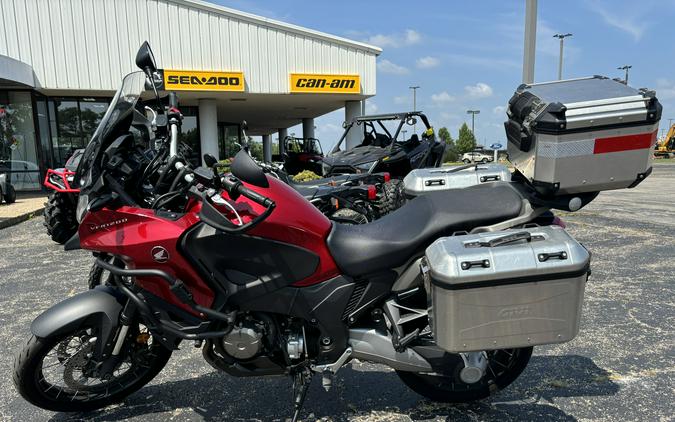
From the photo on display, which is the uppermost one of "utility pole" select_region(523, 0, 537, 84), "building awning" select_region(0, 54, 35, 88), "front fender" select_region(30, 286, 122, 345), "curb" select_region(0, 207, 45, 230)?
"building awning" select_region(0, 54, 35, 88)

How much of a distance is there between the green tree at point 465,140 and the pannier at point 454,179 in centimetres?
5591

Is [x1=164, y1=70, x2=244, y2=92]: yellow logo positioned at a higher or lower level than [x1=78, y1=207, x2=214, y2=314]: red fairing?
higher

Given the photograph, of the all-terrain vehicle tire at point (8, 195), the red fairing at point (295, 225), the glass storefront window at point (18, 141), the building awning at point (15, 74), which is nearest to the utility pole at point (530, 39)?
the red fairing at point (295, 225)

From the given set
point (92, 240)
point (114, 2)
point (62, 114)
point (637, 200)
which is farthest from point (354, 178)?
point (62, 114)

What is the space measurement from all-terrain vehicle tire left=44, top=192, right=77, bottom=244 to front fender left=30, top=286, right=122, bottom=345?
182 inches

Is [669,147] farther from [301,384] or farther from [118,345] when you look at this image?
[118,345]

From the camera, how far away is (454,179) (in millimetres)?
2789

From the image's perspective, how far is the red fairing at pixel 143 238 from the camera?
6.29 ft

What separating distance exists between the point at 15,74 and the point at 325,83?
30.4 feet

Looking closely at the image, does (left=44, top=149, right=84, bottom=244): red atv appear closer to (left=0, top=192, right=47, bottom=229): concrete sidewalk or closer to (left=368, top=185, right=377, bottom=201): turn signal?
(left=0, top=192, right=47, bottom=229): concrete sidewalk

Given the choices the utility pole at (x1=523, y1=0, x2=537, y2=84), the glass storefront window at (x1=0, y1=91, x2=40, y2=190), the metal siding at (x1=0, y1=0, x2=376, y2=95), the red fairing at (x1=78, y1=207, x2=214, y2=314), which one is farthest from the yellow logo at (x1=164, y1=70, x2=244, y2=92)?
the red fairing at (x1=78, y1=207, x2=214, y2=314)

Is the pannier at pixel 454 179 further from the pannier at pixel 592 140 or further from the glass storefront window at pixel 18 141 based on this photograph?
the glass storefront window at pixel 18 141

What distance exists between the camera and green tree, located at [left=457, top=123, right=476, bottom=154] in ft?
187

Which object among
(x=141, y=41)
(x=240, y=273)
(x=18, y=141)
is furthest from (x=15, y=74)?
(x=240, y=273)
